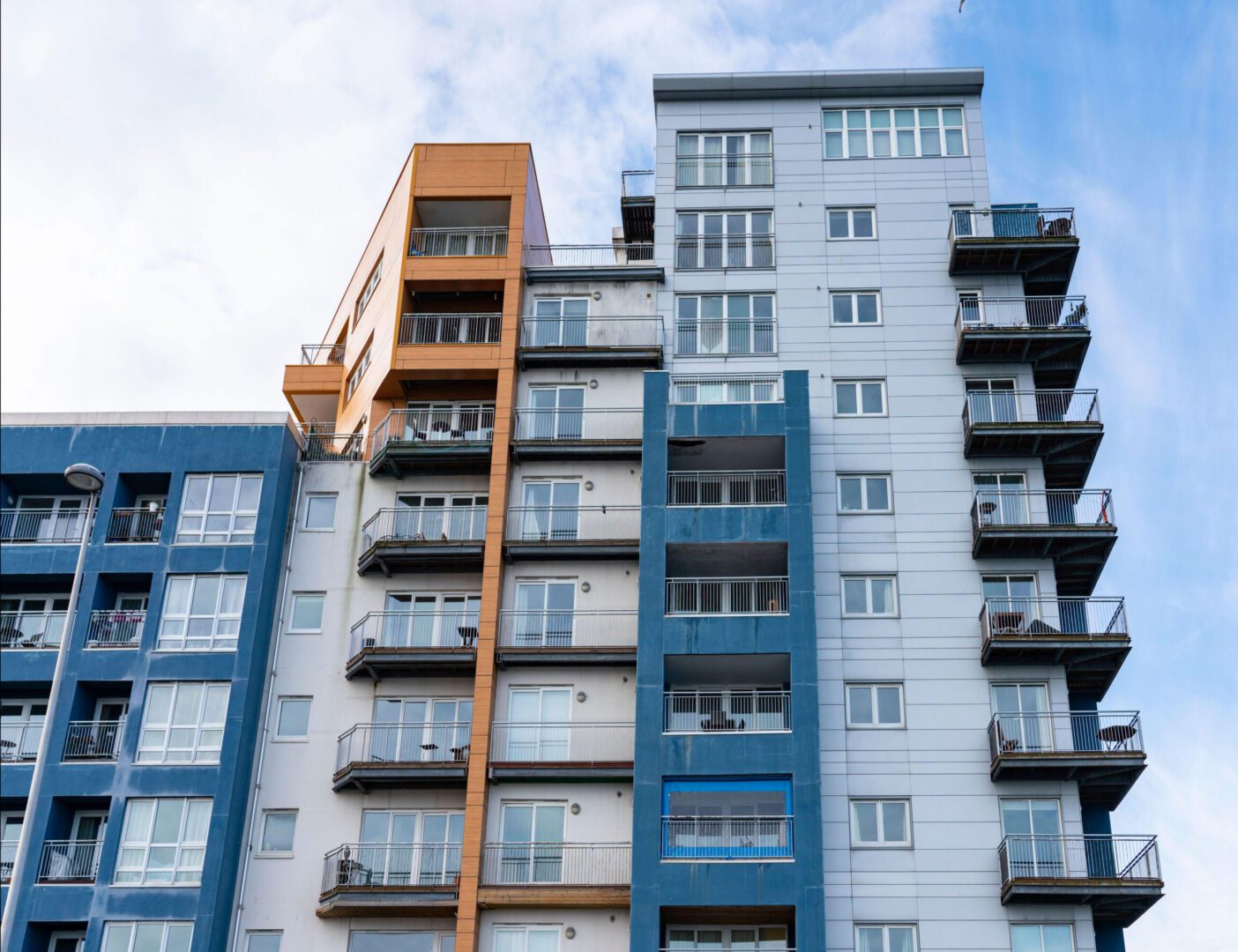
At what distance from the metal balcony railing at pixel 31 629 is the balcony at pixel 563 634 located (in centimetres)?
1353

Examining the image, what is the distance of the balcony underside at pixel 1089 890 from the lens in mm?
39094

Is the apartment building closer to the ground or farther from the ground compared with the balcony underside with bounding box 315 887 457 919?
farther from the ground

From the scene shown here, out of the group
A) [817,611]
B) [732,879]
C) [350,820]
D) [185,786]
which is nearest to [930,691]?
[817,611]

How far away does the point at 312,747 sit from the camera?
44125 mm

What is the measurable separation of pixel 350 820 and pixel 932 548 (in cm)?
1850

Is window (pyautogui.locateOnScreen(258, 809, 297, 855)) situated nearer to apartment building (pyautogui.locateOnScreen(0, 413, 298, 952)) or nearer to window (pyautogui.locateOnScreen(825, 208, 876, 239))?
apartment building (pyautogui.locateOnScreen(0, 413, 298, 952))

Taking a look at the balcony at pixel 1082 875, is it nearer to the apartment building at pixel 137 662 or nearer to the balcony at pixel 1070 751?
the balcony at pixel 1070 751

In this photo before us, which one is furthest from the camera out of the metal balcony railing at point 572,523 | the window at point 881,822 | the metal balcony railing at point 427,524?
the metal balcony railing at point 427,524

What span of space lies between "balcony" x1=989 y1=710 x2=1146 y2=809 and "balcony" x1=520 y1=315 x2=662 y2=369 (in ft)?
52.3

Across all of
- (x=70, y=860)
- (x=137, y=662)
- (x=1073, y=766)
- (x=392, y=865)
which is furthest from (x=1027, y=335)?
(x=70, y=860)

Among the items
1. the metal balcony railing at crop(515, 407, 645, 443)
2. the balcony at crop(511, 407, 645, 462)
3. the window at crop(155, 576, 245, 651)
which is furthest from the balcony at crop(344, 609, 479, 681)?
the metal balcony railing at crop(515, 407, 645, 443)

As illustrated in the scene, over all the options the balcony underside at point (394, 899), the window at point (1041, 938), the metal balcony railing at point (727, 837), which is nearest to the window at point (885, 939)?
the window at point (1041, 938)

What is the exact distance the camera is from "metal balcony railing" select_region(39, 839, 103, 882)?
4181 centimetres

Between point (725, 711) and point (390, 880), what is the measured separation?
10.3 m
